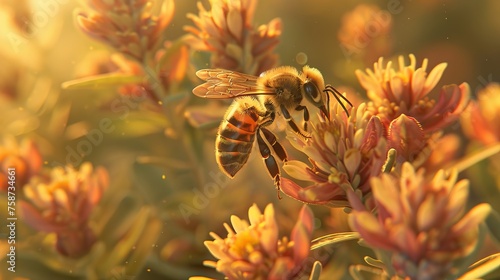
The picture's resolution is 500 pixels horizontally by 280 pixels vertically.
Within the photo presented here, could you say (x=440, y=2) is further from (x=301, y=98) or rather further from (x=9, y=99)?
(x=9, y=99)

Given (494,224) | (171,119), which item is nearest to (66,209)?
(171,119)

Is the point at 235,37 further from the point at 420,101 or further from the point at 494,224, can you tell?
the point at 494,224

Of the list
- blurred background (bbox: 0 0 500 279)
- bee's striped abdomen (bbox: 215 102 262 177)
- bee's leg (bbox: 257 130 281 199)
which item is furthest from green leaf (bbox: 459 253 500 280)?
bee's striped abdomen (bbox: 215 102 262 177)

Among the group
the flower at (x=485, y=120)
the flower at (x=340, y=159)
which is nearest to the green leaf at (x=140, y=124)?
the flower at (x=340, y=159)

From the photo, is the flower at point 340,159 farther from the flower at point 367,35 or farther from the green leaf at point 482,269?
the flower at point 367,35

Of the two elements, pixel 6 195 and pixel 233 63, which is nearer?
pixel 233 63

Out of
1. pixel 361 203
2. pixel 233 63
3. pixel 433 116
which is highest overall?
pixel 233 63

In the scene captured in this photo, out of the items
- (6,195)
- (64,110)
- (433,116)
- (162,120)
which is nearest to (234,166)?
(162,120)
